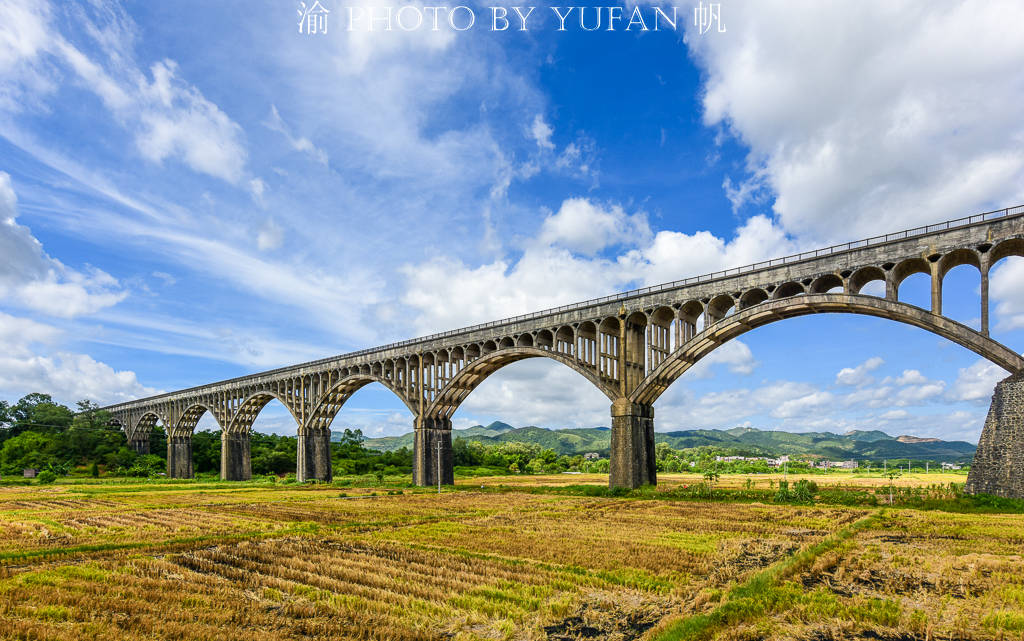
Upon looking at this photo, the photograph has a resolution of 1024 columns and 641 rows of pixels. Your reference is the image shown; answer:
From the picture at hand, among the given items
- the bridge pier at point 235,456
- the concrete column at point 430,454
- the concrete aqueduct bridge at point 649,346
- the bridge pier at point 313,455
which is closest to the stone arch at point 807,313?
the concrete aqueduct bridge at point 649,346

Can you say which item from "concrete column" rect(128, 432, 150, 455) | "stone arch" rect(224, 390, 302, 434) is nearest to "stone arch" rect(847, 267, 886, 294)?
"stone arch" rect(224, 390, 302, 434)

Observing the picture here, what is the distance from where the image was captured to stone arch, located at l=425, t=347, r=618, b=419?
54756mm

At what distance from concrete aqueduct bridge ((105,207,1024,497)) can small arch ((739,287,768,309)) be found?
0.07m

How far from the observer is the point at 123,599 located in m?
15.3

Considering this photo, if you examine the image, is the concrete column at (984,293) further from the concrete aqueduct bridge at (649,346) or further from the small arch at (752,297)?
the small arch at (752,297)

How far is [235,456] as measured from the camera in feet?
307

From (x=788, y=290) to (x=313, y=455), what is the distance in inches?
2424

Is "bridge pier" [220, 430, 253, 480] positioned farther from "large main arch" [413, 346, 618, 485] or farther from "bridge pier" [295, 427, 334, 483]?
"large main arch" [413, 346, 618, 485]

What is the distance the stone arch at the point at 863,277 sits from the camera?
128 feet

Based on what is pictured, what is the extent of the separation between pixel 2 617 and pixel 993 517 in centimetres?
3779

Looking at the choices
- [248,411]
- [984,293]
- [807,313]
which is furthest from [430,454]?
[984,293]

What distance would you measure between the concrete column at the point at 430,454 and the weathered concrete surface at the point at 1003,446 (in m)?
46.0

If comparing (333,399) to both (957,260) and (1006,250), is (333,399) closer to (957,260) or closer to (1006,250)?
(957,260)

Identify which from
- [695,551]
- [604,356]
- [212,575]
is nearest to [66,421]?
[604,356]
